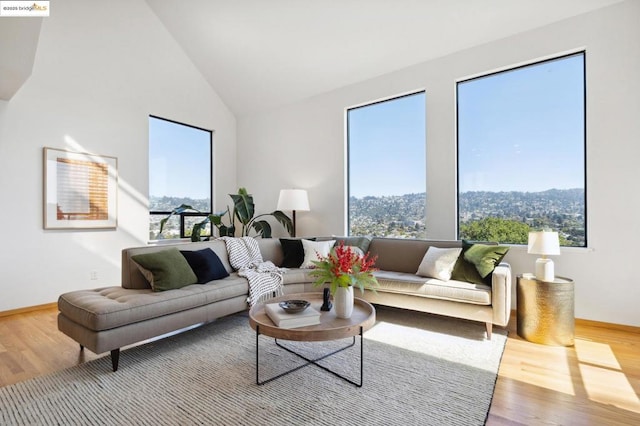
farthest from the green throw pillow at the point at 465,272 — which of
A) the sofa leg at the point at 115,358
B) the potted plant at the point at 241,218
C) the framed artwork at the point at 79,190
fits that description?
the framed artwork at the point at 79,190

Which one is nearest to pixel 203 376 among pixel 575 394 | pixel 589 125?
pixel 575 394

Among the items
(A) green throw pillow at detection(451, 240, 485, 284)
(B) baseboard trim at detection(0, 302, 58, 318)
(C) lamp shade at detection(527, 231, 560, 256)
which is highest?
(C) lamp shade at detection(527, 231, 560, 256)

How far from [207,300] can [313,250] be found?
1.49 metres

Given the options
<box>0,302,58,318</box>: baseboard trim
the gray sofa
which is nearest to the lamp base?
the gray sofa

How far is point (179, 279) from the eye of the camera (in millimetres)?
2748

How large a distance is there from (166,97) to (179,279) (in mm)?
3574

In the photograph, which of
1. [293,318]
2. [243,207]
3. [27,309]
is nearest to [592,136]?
[293,318]

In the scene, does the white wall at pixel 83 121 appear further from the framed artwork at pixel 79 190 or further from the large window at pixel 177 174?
the large window at pixel 177 174

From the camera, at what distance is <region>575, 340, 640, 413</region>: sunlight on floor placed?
6.12ft

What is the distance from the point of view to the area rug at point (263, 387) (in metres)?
1.72

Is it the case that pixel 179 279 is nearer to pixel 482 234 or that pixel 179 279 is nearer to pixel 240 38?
pixel 482 234

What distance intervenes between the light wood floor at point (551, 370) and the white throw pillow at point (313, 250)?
6.79 ft

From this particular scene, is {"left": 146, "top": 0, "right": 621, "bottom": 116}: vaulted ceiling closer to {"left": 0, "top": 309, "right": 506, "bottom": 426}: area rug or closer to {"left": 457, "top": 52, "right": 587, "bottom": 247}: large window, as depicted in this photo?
{"left": 457, "top": 52, "right": 587, "bottom": 247}: large window

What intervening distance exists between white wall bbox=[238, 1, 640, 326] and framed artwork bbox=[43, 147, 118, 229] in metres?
3.22
